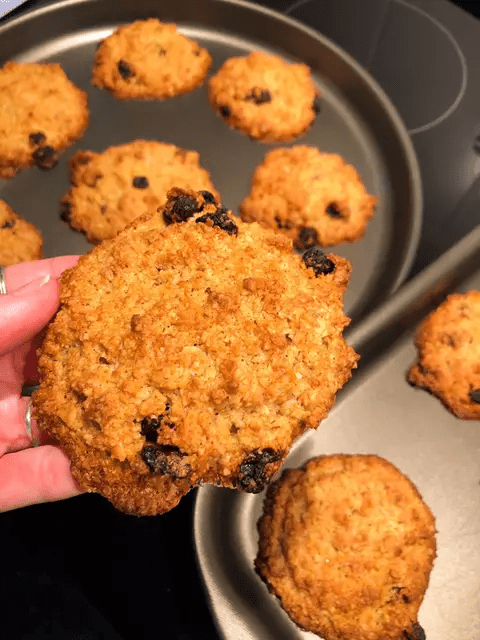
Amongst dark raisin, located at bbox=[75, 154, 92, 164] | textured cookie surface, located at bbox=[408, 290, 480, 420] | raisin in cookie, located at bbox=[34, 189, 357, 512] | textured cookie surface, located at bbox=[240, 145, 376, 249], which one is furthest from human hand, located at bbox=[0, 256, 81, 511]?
textured cookie surface, located at bbox=[408, 290, 480, 420]

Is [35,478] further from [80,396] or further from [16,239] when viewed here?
[16,239]

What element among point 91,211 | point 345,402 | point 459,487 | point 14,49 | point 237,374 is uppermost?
point 14,49

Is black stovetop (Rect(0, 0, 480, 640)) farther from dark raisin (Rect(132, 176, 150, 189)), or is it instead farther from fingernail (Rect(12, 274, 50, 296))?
dark raisin (Rect(132, 176, 150, 189))

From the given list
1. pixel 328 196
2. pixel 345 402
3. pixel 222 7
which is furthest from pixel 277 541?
pixel 222 7

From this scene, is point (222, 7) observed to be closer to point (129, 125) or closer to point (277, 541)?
point (129, 125)

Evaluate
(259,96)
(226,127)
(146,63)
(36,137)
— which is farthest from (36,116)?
(259,96)

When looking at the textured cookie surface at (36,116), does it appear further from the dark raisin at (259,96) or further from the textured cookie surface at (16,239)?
the dark raisin at (259,96)
